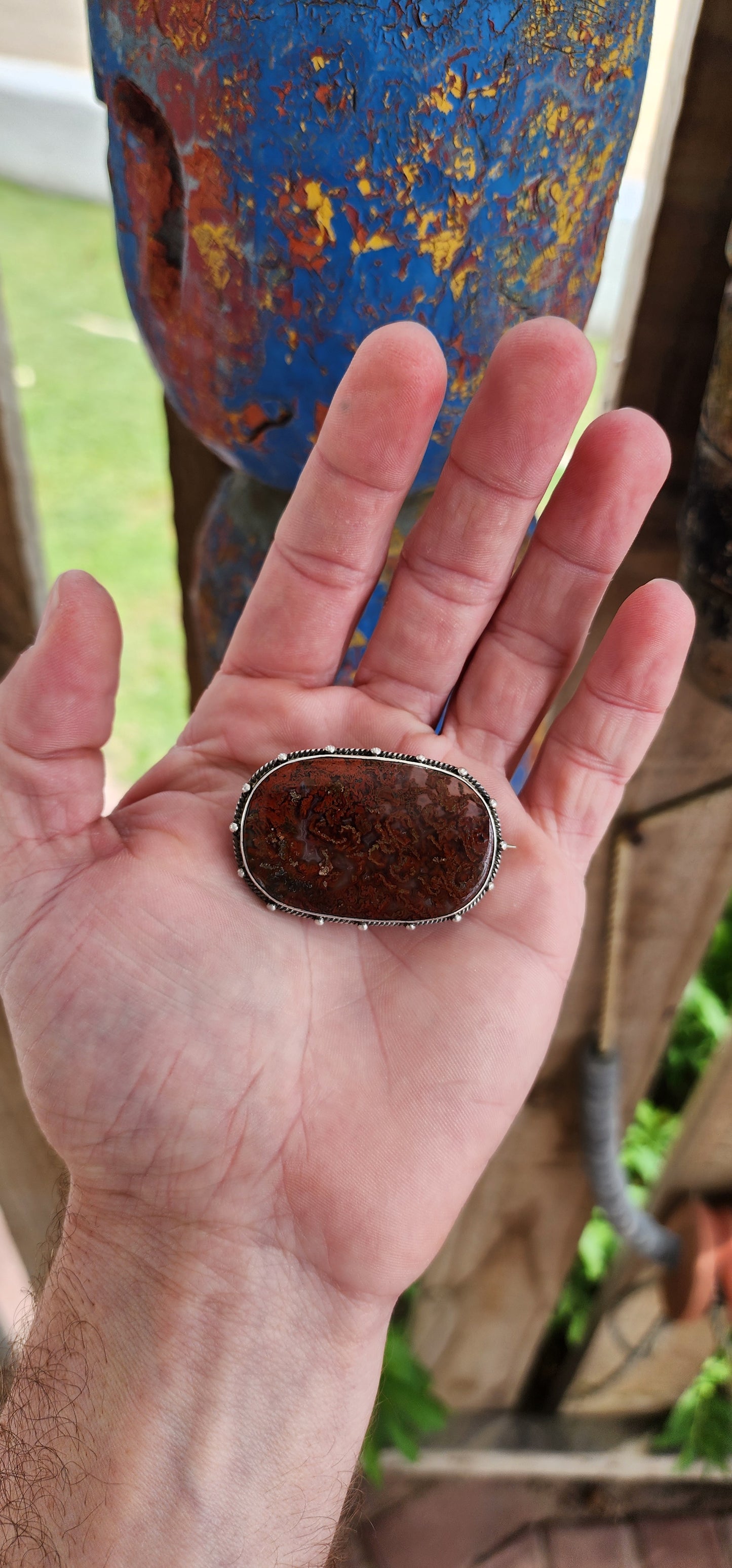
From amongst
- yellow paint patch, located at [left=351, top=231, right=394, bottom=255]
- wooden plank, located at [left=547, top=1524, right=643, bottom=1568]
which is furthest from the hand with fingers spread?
wooden plank, located at [left=547, top=1524, right=643, bottom=1568]

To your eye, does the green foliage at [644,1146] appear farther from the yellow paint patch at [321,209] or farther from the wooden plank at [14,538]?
the yellow paint patch at [321,209]

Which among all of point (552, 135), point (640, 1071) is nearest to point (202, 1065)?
point (552, 135)

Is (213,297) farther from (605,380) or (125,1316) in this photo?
(125,1316)

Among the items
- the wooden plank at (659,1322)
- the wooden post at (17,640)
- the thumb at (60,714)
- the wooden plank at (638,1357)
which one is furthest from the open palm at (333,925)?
the wooden plank at (638,1357)

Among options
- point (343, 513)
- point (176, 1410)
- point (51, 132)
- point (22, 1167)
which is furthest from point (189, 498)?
point (51, 132)

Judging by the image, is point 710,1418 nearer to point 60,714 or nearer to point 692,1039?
point 692,1039

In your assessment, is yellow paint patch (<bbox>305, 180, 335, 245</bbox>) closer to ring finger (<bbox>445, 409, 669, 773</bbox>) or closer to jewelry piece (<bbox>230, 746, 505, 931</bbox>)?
ring finger (<bbox>445, 409, 669, 773</bbox>)
